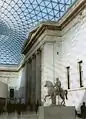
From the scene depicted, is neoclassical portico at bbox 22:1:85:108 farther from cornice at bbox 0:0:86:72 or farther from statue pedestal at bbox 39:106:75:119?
statue pedestal at bbox 39:106:75:119

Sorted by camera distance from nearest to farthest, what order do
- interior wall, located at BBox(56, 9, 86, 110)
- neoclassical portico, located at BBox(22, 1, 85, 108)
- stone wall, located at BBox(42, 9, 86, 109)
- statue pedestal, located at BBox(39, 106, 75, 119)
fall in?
1. statue pedestal, located at BBox(39, 106, 75, 119)
2. interior wall, located at BBox(56, 9, 86, 110)
3. stone wall, located at BBox(42, 9, 86, 109)
4. neoclassical portico, located at BBox(22, 1, 85, 108)

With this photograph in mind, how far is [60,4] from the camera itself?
40.5 meters

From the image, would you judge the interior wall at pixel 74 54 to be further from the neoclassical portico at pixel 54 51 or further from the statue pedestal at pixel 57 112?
the statue pedestal at pixel 57 112

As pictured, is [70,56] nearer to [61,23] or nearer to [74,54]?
[74,54]

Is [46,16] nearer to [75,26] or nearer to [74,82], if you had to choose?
[75,26]

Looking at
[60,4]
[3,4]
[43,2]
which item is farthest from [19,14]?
[60,4]

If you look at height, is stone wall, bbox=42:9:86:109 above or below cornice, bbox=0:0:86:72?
below

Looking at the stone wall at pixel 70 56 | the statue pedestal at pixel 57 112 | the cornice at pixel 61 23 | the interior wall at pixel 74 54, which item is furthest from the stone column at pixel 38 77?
the statue pedestal at pixel 57 112

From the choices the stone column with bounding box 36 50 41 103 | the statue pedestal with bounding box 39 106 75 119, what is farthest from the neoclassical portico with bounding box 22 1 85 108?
the statue pedestal with bounding box 39 106 75 119

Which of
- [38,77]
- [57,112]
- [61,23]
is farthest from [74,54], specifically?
[57,112]

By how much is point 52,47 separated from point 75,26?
6697 millimetres

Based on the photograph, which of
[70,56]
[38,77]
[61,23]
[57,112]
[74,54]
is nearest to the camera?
[57,112]

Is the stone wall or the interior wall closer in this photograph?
the interior wall

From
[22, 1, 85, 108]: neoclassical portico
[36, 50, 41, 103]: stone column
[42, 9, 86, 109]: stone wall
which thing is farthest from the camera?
[36, 50, 41, 103]: stone column
